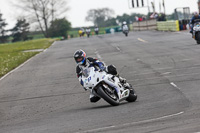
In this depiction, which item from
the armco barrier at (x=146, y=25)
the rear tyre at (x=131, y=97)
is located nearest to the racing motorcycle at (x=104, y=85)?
the rear tyre at (x=131, y=97)

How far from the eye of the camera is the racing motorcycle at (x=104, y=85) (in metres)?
10.3

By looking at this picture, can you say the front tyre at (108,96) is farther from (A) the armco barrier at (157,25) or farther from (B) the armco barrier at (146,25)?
(B) the armco barrier at (146,25)

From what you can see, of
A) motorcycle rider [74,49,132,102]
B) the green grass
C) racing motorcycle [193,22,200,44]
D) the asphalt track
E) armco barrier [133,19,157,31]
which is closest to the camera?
the asphalt track

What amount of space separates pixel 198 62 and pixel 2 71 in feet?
37.7

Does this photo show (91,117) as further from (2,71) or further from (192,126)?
(2,71)

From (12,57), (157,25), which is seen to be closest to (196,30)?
(12,57)

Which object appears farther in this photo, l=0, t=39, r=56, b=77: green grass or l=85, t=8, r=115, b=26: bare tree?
l=85, t=8, r=115, b=26: bare tree

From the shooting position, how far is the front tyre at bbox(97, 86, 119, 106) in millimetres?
10273

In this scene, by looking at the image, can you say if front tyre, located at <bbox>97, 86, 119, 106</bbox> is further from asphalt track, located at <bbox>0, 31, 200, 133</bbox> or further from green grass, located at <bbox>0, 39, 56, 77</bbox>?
green grass, located at <bbox>0, 39, 56, 77</bbox>

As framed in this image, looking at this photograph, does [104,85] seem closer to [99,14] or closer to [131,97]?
[131,97]

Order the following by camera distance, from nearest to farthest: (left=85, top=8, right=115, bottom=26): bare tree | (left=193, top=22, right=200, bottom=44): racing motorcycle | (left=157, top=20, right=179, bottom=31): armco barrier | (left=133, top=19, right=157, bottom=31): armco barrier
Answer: (left=193, top=22, right=200, bottom=44): racing motorcycle
(left=157, top=20, right=179, bottom=31): armco barrier
(left=133, top=19, right=157, bottom=31): armco barrier
(left=85, top=8, right=115, bottom=26): bare tree

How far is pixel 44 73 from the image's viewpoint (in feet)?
71.1

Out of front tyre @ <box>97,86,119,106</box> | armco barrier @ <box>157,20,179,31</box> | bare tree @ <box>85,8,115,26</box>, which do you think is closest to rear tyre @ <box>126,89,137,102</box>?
front tyre @ <box>97,86,119,106</box>

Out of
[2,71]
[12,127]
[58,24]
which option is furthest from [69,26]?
[12,127]
